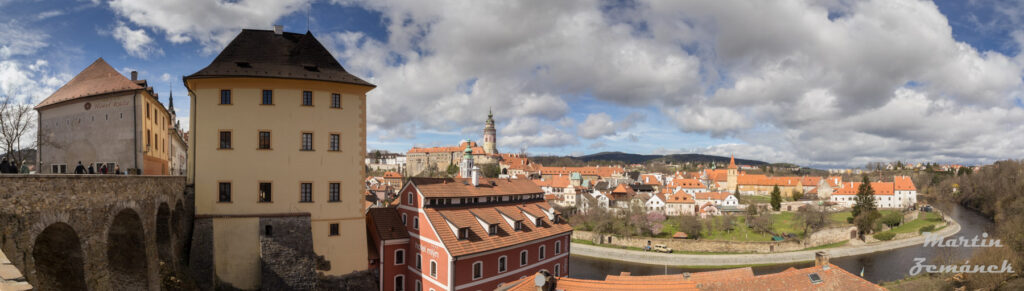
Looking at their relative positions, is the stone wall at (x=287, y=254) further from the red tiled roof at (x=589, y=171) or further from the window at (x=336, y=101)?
the red tiled roof at (x=589, y=171)

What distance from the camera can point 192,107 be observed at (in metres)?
17.1

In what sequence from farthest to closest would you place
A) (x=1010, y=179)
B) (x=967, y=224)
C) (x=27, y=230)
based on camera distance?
1. (x=1010, y=179)
2. (x=967, y=224)
3. (x=27, y=230)

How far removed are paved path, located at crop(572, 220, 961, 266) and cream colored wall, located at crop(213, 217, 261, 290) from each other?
39176 mm

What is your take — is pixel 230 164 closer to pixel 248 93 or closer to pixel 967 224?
pixel 248 93

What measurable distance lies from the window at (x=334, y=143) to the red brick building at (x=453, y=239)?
4.66m

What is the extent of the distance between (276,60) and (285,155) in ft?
12.5

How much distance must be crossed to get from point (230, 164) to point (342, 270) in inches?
233

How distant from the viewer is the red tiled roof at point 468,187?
73.1 feet

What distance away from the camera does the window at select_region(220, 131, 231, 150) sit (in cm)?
1703

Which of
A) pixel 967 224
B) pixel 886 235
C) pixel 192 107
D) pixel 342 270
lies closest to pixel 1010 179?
pixel 967 224

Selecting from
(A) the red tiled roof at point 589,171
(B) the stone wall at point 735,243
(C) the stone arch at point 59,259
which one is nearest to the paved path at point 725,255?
(B) the stone wall at point 735,243

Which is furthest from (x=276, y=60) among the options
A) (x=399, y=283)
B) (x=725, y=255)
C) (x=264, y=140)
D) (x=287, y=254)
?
(x=725, y=255)

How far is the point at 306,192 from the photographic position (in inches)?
704

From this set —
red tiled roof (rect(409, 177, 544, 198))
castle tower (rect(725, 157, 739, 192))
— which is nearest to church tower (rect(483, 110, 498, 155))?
castle tower (rect(725, 157, 739, 192))
